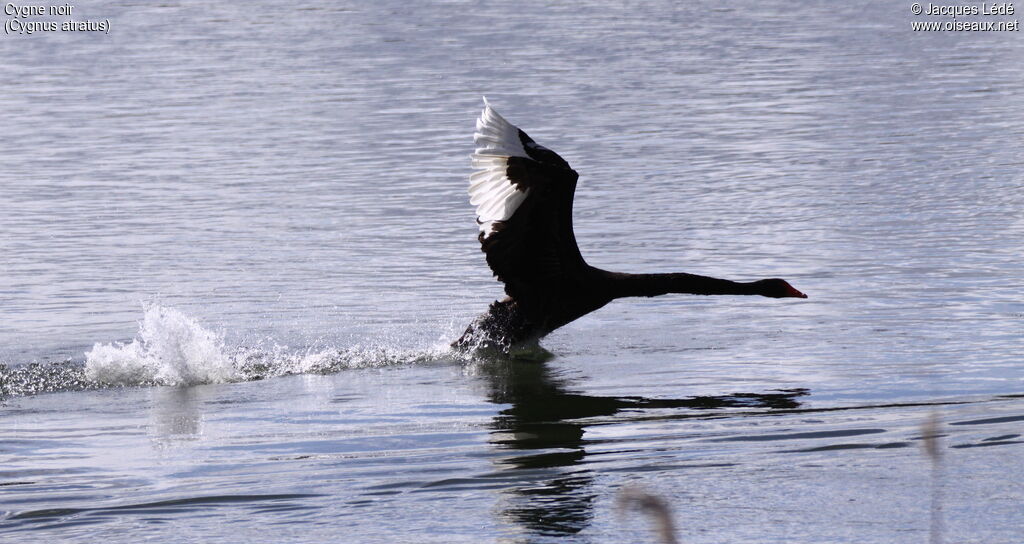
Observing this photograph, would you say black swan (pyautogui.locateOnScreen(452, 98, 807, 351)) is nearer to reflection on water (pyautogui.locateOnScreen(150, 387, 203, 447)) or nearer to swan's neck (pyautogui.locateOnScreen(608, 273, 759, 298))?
swan's neck (pyautogui.locateOnScreen(608, 273, 759, 298))

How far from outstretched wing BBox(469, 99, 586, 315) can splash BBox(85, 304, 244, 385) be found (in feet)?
5.24

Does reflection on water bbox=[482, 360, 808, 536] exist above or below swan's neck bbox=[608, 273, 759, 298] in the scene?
below

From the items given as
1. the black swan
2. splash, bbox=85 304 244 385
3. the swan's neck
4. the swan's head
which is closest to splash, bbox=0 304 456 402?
splash, bbox=85 304 244 385

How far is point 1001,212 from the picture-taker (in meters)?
12.5

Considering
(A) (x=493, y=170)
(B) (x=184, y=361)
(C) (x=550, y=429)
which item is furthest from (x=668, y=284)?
(B) (x=184, y=361)

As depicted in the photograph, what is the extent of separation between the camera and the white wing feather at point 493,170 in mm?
8484

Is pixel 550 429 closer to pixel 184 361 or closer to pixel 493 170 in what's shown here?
pixel 493 170

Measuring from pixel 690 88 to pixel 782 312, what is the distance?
10.2 metres

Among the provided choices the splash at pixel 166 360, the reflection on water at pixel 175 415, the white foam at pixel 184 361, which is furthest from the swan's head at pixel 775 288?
the reflection on water at pixel 175 415

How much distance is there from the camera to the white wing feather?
8484 mm

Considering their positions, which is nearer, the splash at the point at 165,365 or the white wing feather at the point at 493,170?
the white wing feather at the point at 493,170

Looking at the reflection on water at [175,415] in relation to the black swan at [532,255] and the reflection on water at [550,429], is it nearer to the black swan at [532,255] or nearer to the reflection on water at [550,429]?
the reflection on water at [550,429]

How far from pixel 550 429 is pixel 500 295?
2.99 m

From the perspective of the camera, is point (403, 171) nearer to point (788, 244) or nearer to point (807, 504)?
point (788, 244)
